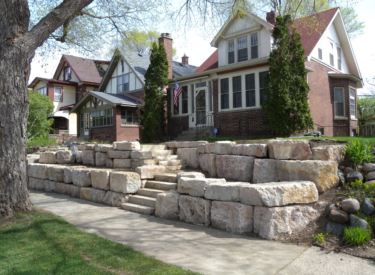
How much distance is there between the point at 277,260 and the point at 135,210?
11.6 ft

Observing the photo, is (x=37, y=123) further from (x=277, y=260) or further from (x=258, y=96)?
(x=277, y=260)

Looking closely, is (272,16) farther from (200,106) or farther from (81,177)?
(81,177)

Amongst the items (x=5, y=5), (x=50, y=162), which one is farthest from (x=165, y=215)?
(x=50, y=162)

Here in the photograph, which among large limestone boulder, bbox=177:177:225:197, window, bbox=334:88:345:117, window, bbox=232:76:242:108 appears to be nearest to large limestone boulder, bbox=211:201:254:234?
large limestone boulder, bbox=177:177:225:197

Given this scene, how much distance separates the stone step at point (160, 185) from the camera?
22.4 ft

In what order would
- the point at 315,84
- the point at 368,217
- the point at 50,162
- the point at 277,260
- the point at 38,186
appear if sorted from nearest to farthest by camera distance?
the point at 277,260, the point at 368,217, the point at 38,186, the point at 50,162, the point at 315,84

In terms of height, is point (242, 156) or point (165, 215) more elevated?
point (242, 156)

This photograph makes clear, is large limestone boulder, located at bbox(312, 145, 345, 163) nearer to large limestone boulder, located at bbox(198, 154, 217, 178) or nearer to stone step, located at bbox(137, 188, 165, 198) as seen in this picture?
large limestone boulder, located at bbox(198, 154, 217, 178)

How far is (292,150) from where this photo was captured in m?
6.09

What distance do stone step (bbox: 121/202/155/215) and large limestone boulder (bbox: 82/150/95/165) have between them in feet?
13.1

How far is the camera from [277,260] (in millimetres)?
3830

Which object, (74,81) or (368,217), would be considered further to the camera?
(74,81)

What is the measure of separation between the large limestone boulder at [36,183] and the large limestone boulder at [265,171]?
7356 mm

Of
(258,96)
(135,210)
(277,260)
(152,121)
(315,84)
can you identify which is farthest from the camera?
(152,121)
